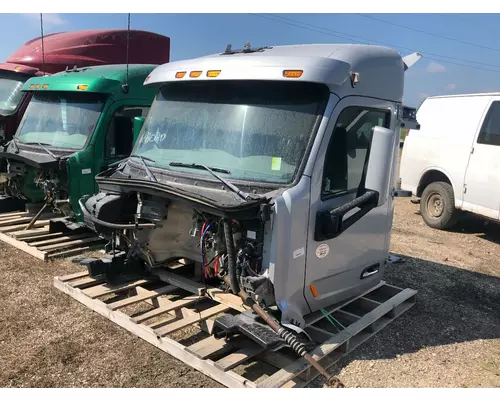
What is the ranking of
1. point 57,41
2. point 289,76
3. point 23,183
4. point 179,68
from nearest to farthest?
point 289,76
point 179,68
point 23,183
point 57,41

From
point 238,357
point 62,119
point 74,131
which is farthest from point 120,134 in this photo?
point 238,357

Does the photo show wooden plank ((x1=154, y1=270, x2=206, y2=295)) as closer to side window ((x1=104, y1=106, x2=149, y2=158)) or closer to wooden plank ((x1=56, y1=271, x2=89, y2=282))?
wooden plank ((x1=56, y1=271, x2=89, y2=282))

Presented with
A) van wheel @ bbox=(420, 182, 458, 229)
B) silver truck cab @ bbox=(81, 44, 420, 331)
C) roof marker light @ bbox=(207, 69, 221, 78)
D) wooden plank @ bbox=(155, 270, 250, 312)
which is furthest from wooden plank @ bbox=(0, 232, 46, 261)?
van wheel @ bbox=(420, 182, 458, 229)

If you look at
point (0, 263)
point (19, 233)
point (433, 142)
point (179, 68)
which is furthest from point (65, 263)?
point (433, 142)

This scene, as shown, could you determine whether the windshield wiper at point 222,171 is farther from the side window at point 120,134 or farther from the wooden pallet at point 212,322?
the side window at point 120,134

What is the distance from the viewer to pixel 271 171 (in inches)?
146

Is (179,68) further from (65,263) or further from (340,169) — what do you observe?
(65,263)

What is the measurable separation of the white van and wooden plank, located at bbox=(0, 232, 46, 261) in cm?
656

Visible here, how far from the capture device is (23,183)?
7.26 meters

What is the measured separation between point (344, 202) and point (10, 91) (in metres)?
7.57

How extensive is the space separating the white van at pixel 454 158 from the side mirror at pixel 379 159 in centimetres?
469

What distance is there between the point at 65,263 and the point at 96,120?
6.40 ft

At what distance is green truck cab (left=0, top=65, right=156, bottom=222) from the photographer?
6.27 m

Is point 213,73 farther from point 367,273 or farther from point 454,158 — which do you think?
point 454,158
